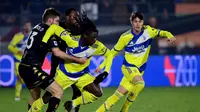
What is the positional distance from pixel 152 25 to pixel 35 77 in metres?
12.3

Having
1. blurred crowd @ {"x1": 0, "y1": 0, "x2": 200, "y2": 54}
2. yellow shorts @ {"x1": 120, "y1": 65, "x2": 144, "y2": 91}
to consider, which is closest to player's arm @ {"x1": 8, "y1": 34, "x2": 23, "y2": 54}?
blurred crowd @ {"x1": 0, "y1": 0, "x2": 200, "y2": 54}

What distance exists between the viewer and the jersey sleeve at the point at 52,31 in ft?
38.9

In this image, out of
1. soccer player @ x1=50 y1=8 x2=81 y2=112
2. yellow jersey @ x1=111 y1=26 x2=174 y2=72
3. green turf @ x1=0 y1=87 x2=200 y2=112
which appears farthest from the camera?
green turf @ x1=0 y1=87 x2=200 y2=112

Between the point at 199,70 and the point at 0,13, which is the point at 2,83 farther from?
the point at 199,70

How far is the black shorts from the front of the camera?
1172cm

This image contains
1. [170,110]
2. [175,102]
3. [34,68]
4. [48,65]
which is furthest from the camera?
[48,65]

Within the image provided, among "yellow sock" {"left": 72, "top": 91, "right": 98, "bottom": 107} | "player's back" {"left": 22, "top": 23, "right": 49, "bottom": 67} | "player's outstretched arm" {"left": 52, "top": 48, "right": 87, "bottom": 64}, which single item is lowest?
"yellow sock" {"left": 72, "top": 91, "right": 98, "bottom": 107}

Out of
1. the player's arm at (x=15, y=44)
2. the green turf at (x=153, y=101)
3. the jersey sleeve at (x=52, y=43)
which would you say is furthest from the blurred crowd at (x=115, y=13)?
the jersey sleeve at (x=52, y=43)

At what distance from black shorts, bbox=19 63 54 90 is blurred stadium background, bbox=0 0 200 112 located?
26.7 feet

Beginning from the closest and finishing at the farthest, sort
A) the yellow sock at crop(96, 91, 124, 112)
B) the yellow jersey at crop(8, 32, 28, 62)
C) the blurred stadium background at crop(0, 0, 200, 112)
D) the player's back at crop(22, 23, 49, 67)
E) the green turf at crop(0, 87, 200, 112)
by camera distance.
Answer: the player's back at crop(22, 23, 49, 67) → the yellow sock at crop(96, 91, 124, 112) → the green turf at crop(0, 87, 200, 112) → the yellow jersey at crop(8, 32, 28, 62) → the blurred stadium background at crop(0, 0, 200, 112)

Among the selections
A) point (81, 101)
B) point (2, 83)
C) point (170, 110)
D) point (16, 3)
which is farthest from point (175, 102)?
point (16, 3)

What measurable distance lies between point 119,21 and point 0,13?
4.11 meters

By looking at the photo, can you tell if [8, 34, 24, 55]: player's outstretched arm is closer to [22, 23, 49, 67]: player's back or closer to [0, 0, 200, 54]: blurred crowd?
[0, 0, 200, 54]: blurred crowd

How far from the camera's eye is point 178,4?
969 inches
